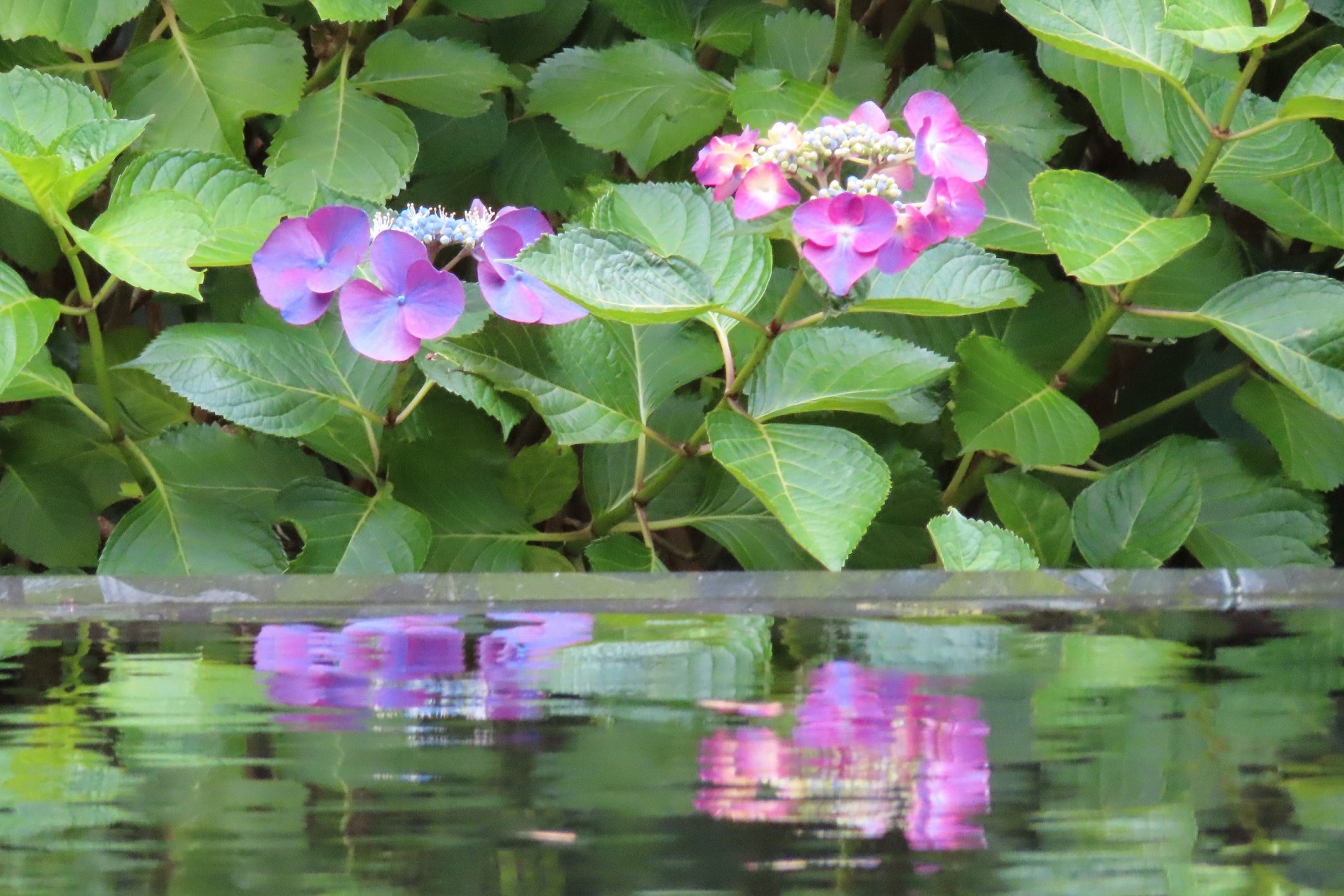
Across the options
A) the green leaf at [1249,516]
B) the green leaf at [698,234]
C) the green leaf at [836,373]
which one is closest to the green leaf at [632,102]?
the green leaf at [698,234]

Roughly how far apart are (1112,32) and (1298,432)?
11.8 inches

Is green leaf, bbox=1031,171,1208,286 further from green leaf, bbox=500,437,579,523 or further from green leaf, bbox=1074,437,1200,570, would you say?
green leaf, bbox=500,437,579,523

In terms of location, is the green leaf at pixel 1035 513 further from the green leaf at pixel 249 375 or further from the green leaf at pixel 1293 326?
the green leaf at pixel 249 375

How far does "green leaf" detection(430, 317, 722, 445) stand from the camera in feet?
2.33

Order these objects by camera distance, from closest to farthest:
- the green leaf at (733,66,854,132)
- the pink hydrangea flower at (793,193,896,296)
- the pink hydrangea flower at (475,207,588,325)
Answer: the pink hydrangea flower at (793,193,896,296) → the pink hydrangea flower at (475,207,588,325) → the green leaf at (733,66,854,132)

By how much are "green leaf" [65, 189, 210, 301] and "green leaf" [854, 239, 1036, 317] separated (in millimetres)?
356

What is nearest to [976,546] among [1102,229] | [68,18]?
[1102,229]

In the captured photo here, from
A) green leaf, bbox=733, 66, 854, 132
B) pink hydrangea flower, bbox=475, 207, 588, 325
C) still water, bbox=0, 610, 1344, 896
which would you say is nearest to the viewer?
still water, bbox=0, 610, 1344, 896

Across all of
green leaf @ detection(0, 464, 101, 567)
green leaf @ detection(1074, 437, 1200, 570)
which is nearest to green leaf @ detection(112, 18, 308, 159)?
green leaf @ detection(0, 464, 101, 567)

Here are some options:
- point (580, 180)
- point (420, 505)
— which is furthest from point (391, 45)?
point (420, 505)

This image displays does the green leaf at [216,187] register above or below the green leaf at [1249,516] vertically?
above

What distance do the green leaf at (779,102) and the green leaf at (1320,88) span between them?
0.87 ft

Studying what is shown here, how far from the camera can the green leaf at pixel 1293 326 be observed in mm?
715

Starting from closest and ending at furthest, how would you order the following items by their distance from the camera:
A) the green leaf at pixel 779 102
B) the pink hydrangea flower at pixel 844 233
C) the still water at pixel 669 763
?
the still water at pixel 669 763, the pink hydrangea flower at pixel 844 233, the green leaf at pixel 779 102
